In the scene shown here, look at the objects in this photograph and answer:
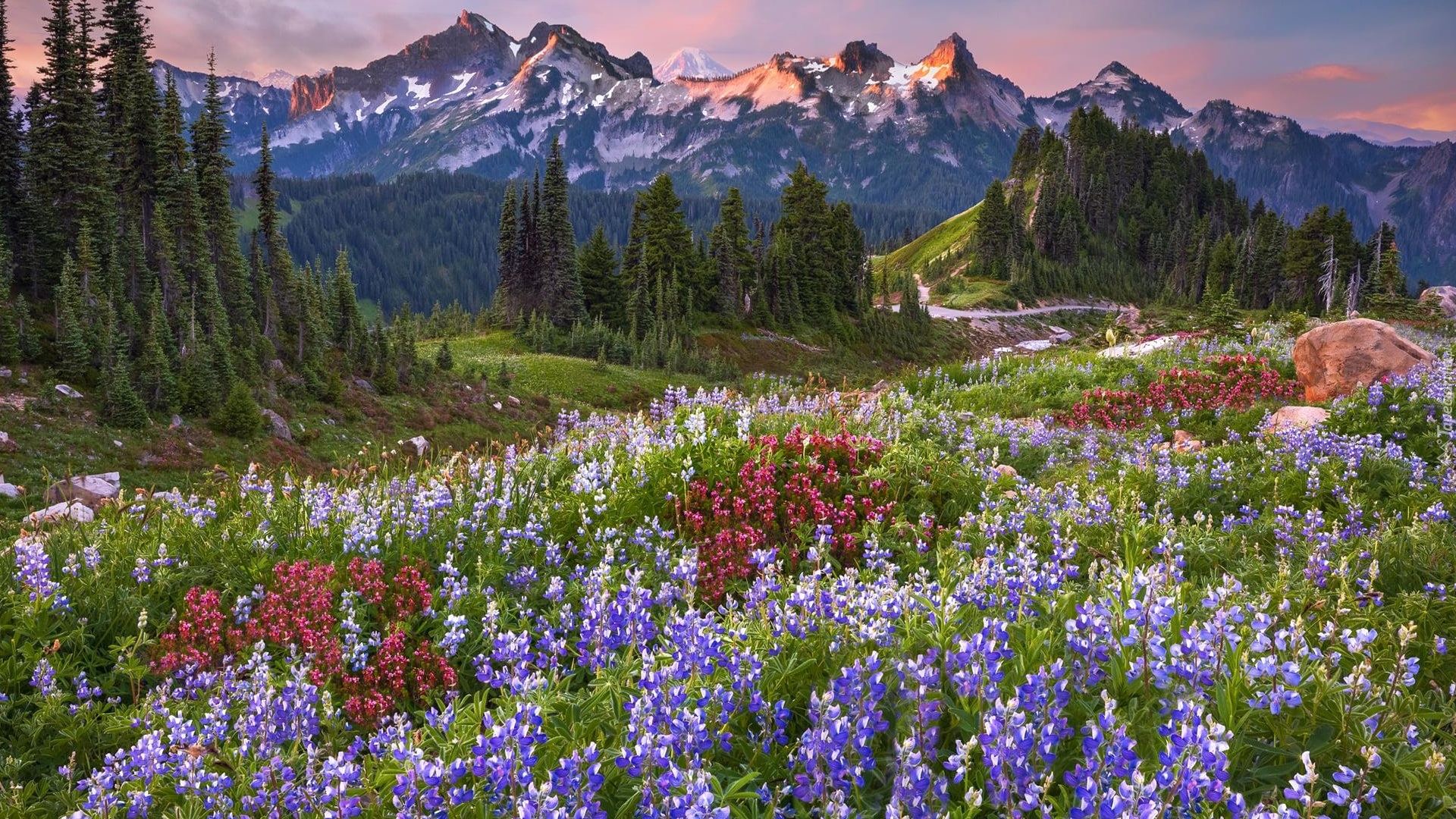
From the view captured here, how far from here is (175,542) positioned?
632 centimetres

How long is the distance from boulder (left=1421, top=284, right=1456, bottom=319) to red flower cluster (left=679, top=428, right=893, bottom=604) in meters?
83.5

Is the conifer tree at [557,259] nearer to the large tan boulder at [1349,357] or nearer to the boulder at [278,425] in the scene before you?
the boulder at [278,425]

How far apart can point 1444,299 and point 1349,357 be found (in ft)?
276

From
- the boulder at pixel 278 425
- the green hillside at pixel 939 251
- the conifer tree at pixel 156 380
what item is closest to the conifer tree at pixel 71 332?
the conifer tree at pixel 156 380

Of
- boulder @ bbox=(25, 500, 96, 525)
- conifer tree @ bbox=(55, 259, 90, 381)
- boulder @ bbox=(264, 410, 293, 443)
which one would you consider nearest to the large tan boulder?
boulder @ bbox=(25, 500, 96, 525)

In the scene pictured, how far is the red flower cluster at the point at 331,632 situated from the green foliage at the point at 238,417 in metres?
23.2

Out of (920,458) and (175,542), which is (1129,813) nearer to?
(920,458)

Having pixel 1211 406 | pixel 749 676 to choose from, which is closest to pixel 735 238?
pixel 1211 406

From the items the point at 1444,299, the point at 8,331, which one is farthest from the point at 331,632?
the point at 1444,299

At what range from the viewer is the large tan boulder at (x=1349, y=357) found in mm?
13492

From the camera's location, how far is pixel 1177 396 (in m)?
14.1

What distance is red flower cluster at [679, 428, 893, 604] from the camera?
6316 millimetres

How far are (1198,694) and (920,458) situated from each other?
18.0 feet

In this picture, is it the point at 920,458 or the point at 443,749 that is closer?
the point at 443,749
